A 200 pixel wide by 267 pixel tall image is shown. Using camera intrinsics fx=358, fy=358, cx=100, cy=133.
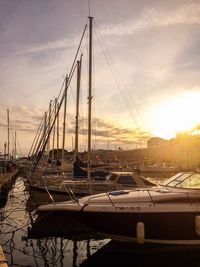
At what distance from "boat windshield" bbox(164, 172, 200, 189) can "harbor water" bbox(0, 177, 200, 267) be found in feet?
7.14

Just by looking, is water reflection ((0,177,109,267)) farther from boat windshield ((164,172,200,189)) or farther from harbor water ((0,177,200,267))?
boat windshield ((164,172,200,189))

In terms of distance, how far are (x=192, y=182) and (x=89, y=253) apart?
4.54 metres

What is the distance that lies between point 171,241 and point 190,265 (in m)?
0.94

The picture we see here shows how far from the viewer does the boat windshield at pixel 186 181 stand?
1304 centimetres

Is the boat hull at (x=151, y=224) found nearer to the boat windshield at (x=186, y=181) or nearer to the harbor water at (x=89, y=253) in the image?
the harbor water at (x=89, y=253)

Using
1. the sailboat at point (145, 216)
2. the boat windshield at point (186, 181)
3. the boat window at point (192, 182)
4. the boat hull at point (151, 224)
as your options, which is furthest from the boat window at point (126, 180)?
the boat hull at point (151, 224)

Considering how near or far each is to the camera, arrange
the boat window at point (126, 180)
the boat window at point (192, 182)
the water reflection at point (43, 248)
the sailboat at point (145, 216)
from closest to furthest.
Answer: the sailboat at point (145, 216) → the water reflection at point (43, 248) → the boat window at point (192, 182) → the boat window at point (126, 180)

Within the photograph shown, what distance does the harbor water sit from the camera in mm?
11820

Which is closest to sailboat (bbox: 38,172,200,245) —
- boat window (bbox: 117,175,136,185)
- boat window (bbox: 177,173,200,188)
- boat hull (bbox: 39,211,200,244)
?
boat hull (bbox: 39,211,200,244)

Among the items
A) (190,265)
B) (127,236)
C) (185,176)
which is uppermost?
(185,176)

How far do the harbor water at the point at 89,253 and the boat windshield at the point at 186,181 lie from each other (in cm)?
218

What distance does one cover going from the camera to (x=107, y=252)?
42.2ft

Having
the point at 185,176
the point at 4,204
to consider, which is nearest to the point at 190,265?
the point at 185,176

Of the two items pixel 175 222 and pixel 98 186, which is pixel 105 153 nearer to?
pixel 98 186
